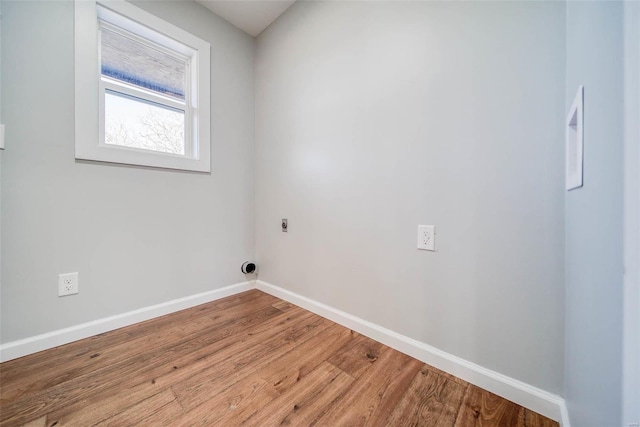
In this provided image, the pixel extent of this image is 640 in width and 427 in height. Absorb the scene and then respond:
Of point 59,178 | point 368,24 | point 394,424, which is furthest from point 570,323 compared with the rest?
point 59,178

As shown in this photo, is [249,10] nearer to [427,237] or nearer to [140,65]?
[140,65]

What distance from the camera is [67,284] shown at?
4.55 ft

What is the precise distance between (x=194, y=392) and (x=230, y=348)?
32 centimetres

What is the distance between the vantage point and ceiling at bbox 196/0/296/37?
6.07 feet

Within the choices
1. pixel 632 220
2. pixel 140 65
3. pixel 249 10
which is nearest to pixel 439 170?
pixel 632 220

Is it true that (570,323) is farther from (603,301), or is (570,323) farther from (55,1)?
(55,1)

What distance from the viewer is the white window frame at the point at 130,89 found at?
1.40 m

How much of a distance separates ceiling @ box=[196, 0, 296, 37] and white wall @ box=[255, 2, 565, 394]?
217 millimetres

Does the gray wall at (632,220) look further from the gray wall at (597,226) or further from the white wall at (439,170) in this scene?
the white wall at (439,170)

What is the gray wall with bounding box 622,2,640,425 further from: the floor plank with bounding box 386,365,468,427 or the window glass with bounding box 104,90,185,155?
the window glass with bounding box 104,90,185,155

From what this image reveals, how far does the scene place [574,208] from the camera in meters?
0.76

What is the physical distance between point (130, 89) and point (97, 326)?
5.44 ft

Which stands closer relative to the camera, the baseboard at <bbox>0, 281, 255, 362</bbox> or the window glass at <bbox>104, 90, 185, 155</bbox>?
the baseboard at <bbox>0, 281, 255, 362</bbox>

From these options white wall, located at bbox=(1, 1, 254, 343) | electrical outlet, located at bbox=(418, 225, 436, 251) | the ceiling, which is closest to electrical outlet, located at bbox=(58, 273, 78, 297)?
white wall, located at bbox=(1, 1, 254, 343)
